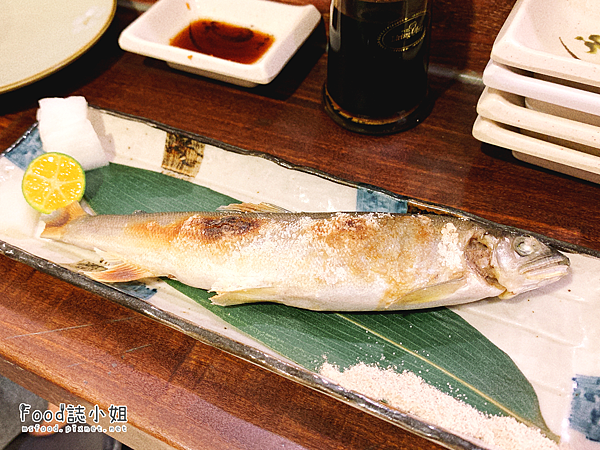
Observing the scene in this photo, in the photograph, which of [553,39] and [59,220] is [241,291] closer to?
[59,220]

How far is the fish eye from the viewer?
1.27 metres

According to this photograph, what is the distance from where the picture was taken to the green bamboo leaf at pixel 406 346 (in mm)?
1204

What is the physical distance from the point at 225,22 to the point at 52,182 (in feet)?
4.10

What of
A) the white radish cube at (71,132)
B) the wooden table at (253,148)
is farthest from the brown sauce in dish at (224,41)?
the white radish cube at (71,132)

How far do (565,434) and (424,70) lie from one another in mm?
1348

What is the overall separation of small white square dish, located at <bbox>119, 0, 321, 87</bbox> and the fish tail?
33.0 inches

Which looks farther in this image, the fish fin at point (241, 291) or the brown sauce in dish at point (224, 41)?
the brown sauce in dish at point (224, 41)

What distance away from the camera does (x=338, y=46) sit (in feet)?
5.56

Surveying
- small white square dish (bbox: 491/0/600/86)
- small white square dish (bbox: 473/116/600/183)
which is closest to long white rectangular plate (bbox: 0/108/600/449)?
small white square dish (bbox: 473/116/600/183)

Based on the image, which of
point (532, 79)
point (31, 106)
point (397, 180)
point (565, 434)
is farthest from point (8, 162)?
point (565, 434)

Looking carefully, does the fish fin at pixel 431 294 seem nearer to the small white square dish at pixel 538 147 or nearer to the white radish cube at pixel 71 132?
the small white square dish at pixel 538 147

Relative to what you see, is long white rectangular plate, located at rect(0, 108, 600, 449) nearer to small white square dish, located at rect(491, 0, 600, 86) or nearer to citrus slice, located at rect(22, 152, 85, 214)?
citrus slice, located at rect(22, 152, 85, 214)

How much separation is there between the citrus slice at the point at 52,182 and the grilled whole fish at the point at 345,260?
399 mm

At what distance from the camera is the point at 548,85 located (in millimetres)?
1342
